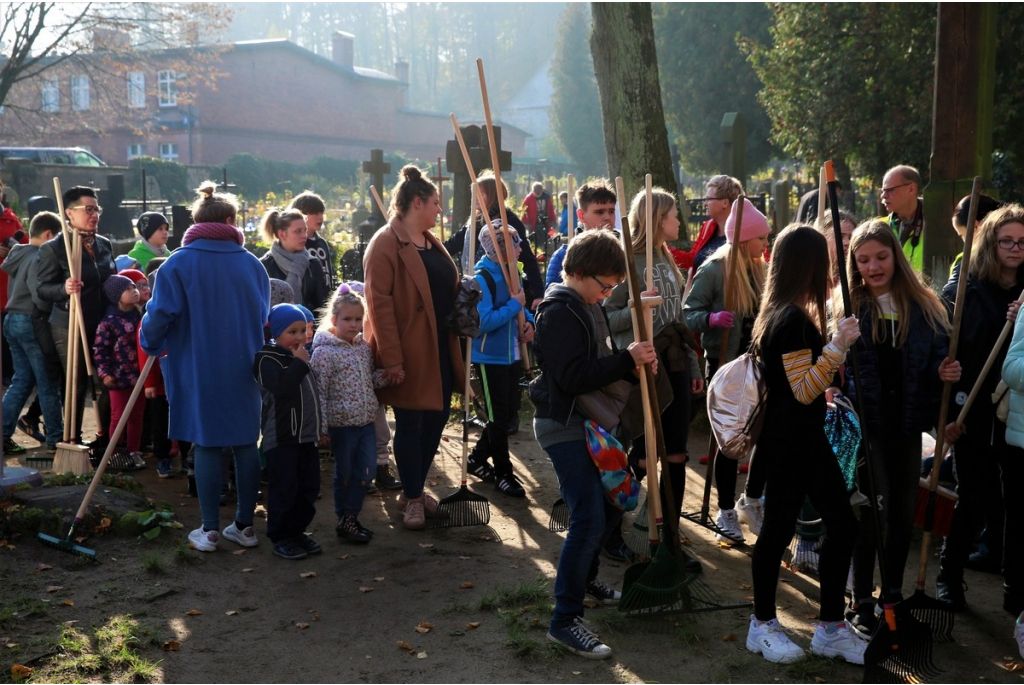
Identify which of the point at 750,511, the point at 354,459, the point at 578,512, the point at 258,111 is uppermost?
the point at 258,111

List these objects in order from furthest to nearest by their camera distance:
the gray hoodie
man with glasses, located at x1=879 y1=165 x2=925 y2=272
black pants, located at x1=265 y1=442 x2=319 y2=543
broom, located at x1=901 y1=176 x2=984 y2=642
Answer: the gray hoodie, man with glasses, located at x1=879 y1=165 x2=925 y2=272, black pants, located at x1=265 y1=442 x2=319 y2=543, broom, located at x1=901 y1=176 x2=984 y2=642

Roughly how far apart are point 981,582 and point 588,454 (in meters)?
2.47

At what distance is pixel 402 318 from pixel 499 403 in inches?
46.2

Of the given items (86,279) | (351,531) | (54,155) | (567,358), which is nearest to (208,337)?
(351,531)

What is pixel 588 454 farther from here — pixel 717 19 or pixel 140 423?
pixel 717 19

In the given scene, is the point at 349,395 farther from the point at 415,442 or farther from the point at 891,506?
the point at 891,506

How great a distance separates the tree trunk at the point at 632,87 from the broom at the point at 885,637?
5.79m

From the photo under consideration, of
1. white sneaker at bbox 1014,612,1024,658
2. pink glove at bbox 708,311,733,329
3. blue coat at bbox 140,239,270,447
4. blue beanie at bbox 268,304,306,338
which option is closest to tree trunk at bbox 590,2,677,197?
pink glove at bbox 708,311,733,329

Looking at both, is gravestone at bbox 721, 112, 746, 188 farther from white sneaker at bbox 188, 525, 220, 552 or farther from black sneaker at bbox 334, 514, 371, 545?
white sneaker at bbox 188, 525, 220, 552

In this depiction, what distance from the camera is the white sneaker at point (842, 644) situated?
4.18 metres

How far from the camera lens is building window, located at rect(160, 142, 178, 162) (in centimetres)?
4634

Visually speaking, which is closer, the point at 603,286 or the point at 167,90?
the point at 603,286

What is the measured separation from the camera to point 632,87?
387 inches

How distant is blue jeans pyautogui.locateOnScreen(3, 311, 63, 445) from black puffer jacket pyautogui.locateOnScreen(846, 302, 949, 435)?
19.7ft
